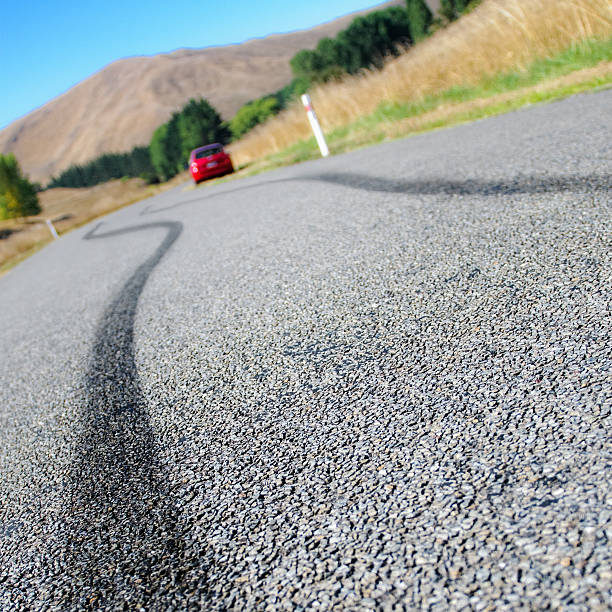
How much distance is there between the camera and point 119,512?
2072mm

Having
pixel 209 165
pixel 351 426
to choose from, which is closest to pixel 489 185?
pixel 351 426

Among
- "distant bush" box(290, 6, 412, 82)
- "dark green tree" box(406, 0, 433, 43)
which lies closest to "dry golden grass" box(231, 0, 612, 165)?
"dark green tree" box(406, 0, 433, 43)

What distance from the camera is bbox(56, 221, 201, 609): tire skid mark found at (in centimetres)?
170

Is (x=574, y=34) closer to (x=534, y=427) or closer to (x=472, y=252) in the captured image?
(x=472, y=252)

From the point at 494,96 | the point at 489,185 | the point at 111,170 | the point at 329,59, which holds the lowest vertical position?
the point at 489,185

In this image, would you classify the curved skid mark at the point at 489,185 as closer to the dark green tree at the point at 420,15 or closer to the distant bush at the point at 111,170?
the dark green tree at the point at 420,15

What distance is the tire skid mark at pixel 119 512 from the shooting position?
66.9 inches

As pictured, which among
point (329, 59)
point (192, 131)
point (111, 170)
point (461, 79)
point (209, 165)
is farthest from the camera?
point (111, 170)

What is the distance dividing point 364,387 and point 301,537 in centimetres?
84

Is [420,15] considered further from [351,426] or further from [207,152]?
[351,426]

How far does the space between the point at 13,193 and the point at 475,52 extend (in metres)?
77.9

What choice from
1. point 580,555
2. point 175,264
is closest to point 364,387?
point 580,555

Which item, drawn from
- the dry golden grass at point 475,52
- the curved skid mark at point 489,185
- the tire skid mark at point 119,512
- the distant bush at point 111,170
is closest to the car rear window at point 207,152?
the dry golden grass at point 475,52

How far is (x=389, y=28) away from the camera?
3108 inches
